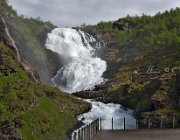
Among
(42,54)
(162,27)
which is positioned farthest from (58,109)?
(162,27)

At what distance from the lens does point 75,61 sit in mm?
106125

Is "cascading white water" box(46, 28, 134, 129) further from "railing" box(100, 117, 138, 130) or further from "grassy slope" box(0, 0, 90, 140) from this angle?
"grassy slope" box(0, 0, 90, 140)

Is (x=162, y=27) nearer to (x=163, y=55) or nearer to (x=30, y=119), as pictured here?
(x=163, y=55)

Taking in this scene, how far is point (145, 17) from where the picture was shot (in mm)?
156125

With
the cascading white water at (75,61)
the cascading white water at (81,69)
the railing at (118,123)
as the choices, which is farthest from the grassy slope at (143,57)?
the cascading white water at (75,61)

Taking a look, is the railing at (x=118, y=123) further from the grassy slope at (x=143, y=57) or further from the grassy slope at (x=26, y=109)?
the grassy slope at (x=26, y=109)

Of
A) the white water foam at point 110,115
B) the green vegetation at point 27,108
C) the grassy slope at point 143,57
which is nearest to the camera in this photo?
the green vegetation at point 27,108

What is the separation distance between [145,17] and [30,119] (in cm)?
12738

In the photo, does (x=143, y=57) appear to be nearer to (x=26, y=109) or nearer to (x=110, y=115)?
(x=110, y=115)

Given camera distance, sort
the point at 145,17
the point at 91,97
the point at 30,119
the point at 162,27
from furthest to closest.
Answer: the point at 145,17 < the point at 162,27 < the point at 91,97 < the point at 30,119

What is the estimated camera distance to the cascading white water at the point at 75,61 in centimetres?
9162

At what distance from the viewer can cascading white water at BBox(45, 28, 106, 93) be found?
9162cm

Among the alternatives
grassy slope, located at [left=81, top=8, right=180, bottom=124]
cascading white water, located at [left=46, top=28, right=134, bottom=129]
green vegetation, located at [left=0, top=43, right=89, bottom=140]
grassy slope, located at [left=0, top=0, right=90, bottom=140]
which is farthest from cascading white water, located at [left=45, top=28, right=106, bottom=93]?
green vegetation, located at [left=0, top=43, right=89, bottom=140]

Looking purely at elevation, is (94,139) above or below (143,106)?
below
